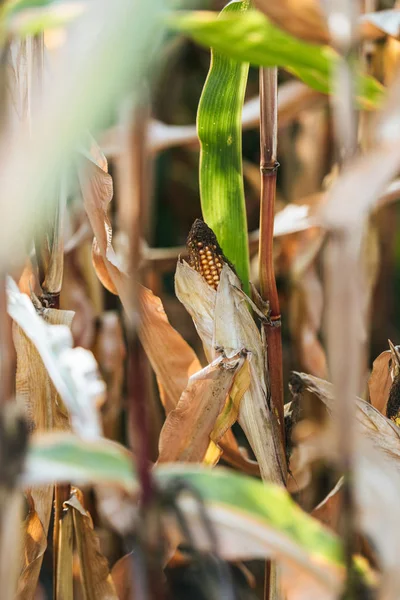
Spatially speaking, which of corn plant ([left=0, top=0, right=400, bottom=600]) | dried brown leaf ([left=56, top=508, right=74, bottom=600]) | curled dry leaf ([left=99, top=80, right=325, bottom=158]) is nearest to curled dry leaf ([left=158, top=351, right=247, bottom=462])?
corn plant ([left=0, top=0, right=400, bottom=600])

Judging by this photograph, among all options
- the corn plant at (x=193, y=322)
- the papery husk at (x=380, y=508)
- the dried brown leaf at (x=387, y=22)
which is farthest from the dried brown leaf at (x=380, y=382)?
the dried brown leaf at (x=387, y=22)

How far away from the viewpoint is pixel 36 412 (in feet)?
1.64

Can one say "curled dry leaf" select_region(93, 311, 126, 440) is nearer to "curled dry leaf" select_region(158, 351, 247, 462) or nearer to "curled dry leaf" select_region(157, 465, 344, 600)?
"curled dry leaf" select_region(158, 351, 247, 462)

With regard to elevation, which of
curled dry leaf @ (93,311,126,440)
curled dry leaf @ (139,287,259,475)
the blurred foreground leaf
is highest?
the blurred foreground leaf

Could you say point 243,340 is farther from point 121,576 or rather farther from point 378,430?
point 121,576

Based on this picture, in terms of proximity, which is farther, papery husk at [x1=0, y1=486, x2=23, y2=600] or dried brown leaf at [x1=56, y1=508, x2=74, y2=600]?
dried brown leaf at [x1=56, y1=508, x2=74, y2=600]

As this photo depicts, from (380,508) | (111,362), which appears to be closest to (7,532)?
(380,508)

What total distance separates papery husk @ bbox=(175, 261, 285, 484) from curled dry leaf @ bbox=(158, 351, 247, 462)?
23mm

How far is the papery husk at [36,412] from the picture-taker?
0.49m

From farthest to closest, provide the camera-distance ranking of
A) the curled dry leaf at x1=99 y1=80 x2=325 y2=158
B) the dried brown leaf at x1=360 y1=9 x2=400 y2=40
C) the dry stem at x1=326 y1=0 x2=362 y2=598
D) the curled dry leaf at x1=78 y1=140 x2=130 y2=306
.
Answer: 1. the curled dry leaf at x1=99 y1=80 x2=325 y2=158
2. the dried brown leaf at x1=360 y1=9 x2=400 y2=40
3. the curled dry leaf at x1=78 y1=140 x2=130 y2=306
4. the dry stem at x1=326 y1=0 x2=362 y2=598

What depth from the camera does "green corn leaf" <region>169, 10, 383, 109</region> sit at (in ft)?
0.91

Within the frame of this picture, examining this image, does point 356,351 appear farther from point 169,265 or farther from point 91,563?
point 169,265

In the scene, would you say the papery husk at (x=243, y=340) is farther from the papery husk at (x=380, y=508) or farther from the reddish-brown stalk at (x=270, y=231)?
the papery husk at (x=380, y=508)

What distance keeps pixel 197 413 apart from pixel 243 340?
0.20ft
